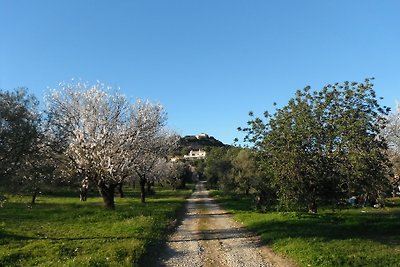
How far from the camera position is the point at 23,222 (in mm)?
33375

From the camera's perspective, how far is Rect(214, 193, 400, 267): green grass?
17766 millimetres

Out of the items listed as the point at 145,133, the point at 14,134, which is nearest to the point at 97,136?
the point at 145,133

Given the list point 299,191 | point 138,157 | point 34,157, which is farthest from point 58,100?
point 299,191

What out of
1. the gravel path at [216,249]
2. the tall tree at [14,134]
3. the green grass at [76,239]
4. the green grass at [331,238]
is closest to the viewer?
the green grass at [331,238]

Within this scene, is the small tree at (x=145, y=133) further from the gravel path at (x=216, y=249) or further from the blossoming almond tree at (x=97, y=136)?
the gravel path at (x=216, y=249)

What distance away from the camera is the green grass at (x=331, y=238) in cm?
1777

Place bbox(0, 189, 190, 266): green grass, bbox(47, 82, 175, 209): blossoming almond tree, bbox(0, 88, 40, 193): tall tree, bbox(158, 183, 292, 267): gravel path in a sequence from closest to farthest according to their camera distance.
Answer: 1. bbox(0, 189, 190, 266): green grass
2. bbox(158, 183, 292, 267): gravel path
3. bbox(0, 88, 40, 193): tall tree
4. bbox(47, 82, 175, 209): blossoming almond tree

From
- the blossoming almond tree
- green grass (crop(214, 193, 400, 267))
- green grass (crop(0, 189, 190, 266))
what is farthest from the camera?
the blossoming almond tree

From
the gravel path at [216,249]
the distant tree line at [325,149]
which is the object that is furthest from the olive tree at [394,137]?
the gravel path at [216,249]

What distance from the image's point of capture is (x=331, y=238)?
76.0 feet

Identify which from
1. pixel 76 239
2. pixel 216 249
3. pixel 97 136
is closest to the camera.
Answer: pixel 216 249

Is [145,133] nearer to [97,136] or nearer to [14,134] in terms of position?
[97,136]

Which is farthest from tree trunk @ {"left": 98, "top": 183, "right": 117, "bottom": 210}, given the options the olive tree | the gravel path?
the olive tree

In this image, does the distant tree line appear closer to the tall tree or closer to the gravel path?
the gravel path
